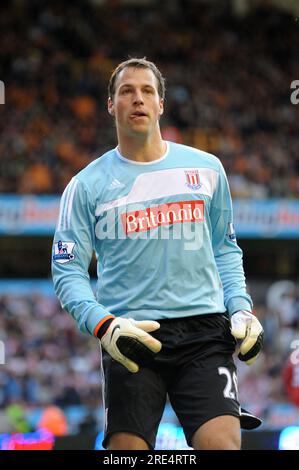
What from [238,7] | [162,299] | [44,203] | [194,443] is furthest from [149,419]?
[238,7]

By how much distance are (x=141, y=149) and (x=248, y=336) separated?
3.28ft

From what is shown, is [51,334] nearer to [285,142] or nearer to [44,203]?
[44,203]

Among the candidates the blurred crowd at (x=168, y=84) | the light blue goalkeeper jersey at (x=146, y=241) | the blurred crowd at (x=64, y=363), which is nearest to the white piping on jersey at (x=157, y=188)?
the light blue goalkeeper jersey at (x=146, y=241)

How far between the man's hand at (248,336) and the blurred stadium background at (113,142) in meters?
7.74

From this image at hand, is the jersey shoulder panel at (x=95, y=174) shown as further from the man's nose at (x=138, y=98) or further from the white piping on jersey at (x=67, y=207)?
the man's nose at (x=138, y=98)

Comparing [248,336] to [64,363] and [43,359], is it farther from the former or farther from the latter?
[64,363]

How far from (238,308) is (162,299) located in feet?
1.31

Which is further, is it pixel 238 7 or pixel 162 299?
pixel 238 7

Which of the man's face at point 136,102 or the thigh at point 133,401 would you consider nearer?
the thigh at point 133,401

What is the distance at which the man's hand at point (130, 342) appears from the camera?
394 cm

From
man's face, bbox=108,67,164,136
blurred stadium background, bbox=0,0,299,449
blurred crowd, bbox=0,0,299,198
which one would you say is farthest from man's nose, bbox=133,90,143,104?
blurred crowd, bbox=0,0,299,198

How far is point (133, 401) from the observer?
4.06 m

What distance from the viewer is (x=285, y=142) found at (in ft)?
68.4

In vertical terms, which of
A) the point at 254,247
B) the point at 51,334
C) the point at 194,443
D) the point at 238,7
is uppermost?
the point at 238,7
